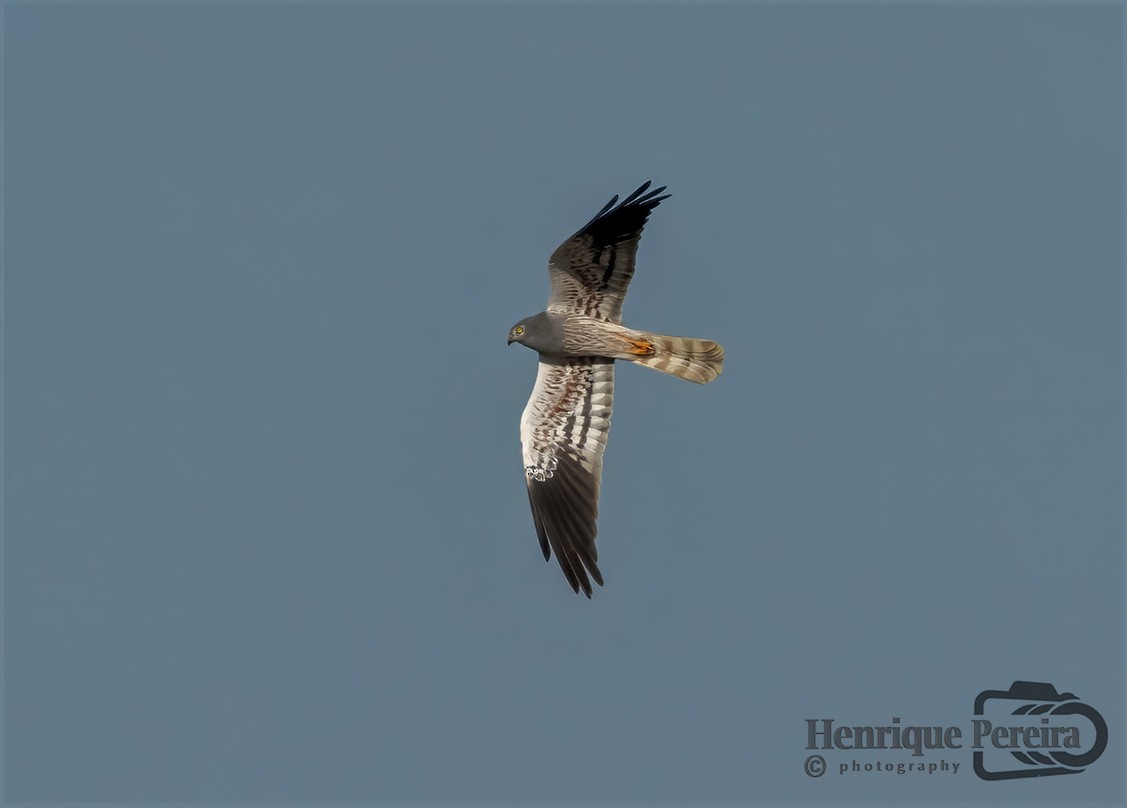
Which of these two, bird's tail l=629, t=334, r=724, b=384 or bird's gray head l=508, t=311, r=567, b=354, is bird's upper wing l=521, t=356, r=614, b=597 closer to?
bird's gray head l=508, t=311, r=567, b=354

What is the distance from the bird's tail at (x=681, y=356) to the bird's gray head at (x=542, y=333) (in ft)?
2.81

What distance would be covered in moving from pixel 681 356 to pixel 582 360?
1.17m

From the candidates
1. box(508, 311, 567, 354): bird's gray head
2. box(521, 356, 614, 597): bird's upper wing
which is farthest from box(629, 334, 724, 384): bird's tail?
box(508, 311, 567, 354): bird's gray head

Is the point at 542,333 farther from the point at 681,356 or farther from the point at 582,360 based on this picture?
the point at 681,356

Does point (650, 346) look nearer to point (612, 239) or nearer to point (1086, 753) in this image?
point (612, 239)

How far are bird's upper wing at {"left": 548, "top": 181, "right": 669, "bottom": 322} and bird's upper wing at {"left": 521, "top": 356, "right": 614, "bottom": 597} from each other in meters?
0.68

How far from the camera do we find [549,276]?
2245 centimetres

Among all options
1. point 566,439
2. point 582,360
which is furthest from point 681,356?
point 566,439

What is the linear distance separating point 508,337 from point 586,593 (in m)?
3.34

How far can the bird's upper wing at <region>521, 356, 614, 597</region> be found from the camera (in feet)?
72.1

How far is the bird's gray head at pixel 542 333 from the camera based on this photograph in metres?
22.4

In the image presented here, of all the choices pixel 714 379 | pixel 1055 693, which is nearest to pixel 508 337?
pixel 714 379

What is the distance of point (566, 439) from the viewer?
74.0 ft

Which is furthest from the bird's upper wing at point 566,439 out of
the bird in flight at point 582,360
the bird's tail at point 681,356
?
the bird's tail at point 681,356
